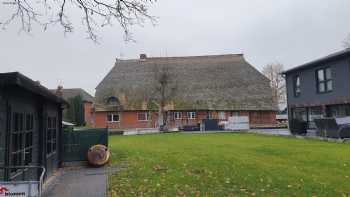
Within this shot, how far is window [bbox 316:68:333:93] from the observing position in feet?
86.7

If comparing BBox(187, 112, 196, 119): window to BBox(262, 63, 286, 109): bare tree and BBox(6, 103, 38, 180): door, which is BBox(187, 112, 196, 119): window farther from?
BBox(6, 103, 38, 180): door

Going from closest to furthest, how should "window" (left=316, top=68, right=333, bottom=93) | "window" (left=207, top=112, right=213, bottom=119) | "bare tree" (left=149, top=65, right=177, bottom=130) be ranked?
"window" (left=316, top=68, right=333, bottom=93), "bare tree" (left=149, top=65, right=177, bottom=130), "window" (left=207, top=112, right=213, bottom=119)

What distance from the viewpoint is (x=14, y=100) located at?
7.40 meters

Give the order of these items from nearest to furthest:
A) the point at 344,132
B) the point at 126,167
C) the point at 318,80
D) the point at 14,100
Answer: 1. the point at 14,100
2. the point at 126,167
3. the point at 344,132
4. the point at 318,80

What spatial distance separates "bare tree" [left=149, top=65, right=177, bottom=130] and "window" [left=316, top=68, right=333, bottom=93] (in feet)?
78.7

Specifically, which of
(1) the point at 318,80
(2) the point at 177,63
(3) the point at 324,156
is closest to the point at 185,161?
(3) the point at 324,156

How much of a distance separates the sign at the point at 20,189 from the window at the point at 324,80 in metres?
25.2

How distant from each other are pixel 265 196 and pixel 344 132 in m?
15.0

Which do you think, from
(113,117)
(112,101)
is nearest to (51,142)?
(113,117)

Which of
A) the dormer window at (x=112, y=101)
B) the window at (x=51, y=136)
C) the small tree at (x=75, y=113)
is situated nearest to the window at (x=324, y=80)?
the window at (x=51, y=136)

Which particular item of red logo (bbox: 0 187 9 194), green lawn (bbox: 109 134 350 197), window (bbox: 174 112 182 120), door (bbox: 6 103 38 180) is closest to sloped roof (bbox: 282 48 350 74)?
green lawn (bbox: 109 134 350 197)

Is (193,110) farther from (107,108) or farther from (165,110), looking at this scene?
(107,108)

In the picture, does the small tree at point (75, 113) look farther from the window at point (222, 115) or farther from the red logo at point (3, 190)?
the red logo at point (3, 190)

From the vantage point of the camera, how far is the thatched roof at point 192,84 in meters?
50.4
